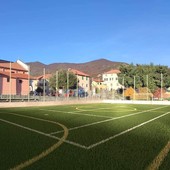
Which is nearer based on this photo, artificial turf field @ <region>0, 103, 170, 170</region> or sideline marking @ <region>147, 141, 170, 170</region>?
sideline marking @ <region>147, 141, 170, 170</region>

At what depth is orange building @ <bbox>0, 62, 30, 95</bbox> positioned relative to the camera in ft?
211

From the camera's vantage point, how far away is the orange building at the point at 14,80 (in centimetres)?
6419

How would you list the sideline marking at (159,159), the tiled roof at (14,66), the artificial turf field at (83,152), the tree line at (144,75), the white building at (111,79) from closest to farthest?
the sideline marking at (159,159) → the artificial turf field at (83,152) → the tiled roof at (14,66) → the tree line at (144,75) → the white building at (111,79)

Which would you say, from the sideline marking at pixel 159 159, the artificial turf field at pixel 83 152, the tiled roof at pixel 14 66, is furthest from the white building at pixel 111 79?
the sideline marking at pixel 159 159

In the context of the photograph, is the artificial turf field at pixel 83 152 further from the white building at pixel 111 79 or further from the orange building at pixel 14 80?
the white building at pixel 111 79

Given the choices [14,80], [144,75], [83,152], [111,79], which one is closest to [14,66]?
[14,80]

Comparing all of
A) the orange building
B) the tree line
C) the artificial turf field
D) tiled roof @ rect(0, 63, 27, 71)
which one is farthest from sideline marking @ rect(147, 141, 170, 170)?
the tree line

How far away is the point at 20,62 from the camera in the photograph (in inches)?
3113

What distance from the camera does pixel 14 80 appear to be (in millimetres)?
67062

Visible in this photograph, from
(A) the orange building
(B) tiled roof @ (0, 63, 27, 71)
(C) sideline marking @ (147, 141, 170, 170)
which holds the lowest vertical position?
(C) sideline marking @ (147, 141, 170, 170)

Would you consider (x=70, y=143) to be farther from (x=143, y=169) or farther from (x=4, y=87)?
(x=4, y=87)

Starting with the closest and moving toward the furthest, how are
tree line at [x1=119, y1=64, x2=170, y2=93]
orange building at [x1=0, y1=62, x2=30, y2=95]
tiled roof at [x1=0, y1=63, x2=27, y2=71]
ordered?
orange building at [x1=0, y1=62, x2=30, y2=95], tiled roof at [x1=0, y1=63, x2=27, y2=71], tree line at [x1=119, y1=64, x2=170, y2=93]

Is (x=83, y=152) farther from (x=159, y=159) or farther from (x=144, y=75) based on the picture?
(x=144, y=75)

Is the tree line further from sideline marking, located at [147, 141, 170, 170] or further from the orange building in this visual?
sideline marking, located at [147, 141, 170, 170]
